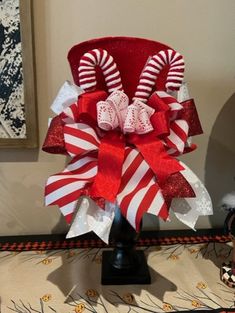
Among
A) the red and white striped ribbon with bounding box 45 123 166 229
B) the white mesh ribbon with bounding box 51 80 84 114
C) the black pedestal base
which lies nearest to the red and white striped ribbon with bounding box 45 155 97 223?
the red and white striped ribbon with bounding box 45 123 166 229

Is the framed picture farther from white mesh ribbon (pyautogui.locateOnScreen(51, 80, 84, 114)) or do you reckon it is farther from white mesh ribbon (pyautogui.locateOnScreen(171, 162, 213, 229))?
white mesh ribbon (pyautogui.locateOnScreen(171, 162, 213, 229))

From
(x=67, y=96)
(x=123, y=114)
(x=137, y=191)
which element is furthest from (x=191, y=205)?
(x=67, y=96)

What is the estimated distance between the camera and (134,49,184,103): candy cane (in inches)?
22.9

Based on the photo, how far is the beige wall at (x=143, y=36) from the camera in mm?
781

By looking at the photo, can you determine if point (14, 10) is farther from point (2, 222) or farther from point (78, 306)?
point (78, 306)

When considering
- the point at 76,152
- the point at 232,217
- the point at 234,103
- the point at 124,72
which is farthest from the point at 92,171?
the point at 234,103

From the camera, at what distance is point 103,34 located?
0.79m

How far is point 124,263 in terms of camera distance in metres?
0.71

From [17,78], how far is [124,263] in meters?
0.52

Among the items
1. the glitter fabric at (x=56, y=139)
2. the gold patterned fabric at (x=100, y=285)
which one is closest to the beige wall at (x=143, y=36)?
the gold patterned fabric at (x=100, y=285)

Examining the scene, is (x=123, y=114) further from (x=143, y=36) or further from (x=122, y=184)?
(x=143, y=36)

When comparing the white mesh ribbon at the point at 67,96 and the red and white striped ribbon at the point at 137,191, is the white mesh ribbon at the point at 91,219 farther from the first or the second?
the white mesh ribbon at the point at 67,96

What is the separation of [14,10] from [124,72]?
0.33 meters

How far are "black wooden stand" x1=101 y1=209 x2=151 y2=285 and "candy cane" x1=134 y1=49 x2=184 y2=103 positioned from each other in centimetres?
27
